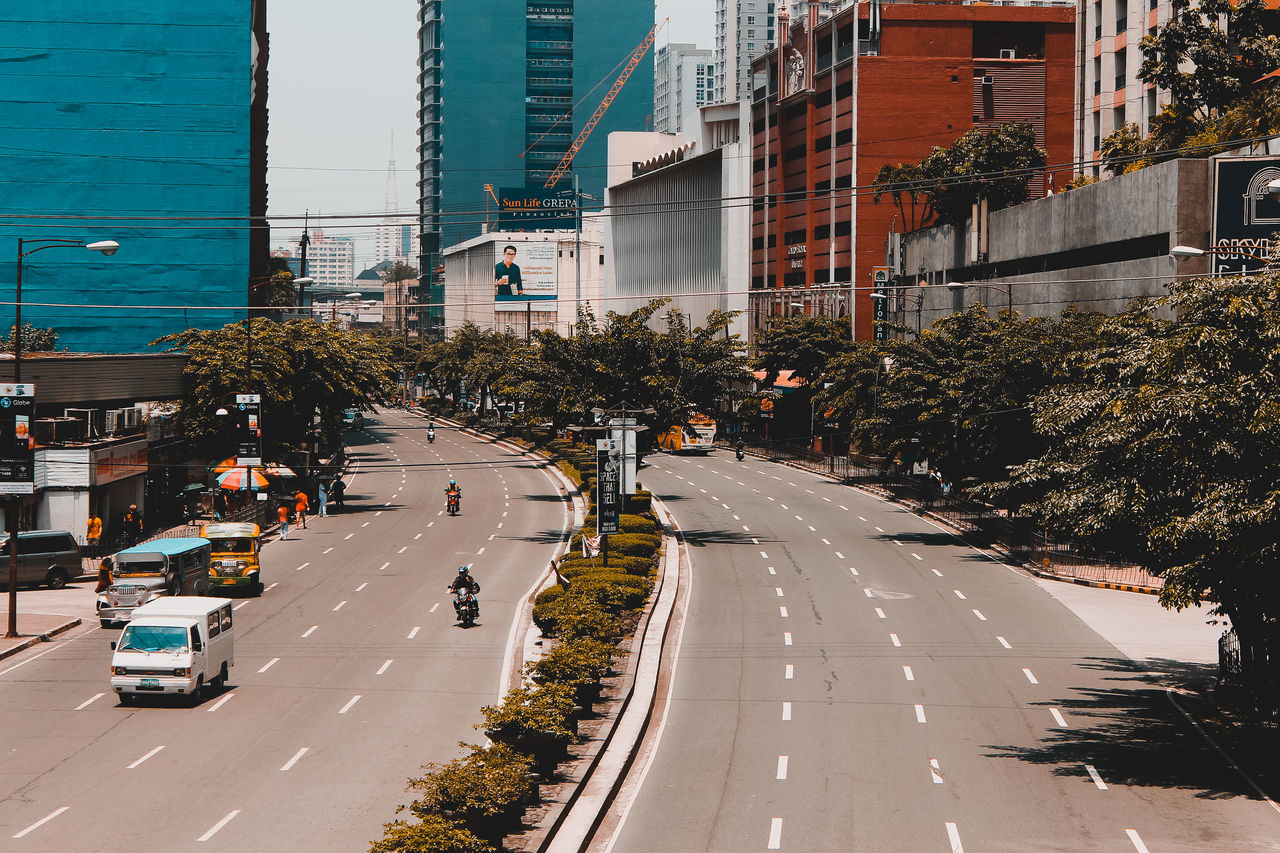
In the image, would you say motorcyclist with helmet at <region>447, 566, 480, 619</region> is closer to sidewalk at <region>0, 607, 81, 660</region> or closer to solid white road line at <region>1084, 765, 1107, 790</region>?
sidewalk at <region>0, 607, 81, 660</region>

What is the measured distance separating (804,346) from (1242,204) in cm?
5015

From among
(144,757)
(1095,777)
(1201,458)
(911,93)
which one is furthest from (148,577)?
(911,93)

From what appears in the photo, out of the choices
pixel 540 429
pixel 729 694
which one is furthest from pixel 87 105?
pixel 729 694

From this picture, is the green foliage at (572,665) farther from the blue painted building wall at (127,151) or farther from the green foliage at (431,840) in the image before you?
the blue painted building wall at (127,151)

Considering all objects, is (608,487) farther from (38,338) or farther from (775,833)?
(38,338)

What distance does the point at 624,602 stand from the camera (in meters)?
38.2

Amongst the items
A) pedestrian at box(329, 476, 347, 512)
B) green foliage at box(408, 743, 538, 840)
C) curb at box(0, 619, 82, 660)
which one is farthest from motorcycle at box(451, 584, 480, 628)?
pedestrian at box(329, 476, 347, 512)

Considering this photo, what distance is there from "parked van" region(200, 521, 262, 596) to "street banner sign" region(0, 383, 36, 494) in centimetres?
695

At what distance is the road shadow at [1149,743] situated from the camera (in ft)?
76.6

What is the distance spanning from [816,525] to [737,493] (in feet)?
46.1

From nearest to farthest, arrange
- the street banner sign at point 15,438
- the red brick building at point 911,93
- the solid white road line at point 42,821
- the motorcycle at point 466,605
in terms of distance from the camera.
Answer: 1. the solid white road line at point 42,821
2. the motorcycle at point 466,605
3. the street banner sign at point 15,438
4. the red brick building at point 911,93

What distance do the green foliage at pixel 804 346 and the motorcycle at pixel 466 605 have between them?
207 ft

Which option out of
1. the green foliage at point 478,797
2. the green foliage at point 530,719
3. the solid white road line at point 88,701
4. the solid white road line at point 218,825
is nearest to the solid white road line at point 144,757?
the solid white road line at point 218,825

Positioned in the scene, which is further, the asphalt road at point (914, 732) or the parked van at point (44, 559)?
the parked van at point (44, 559)
